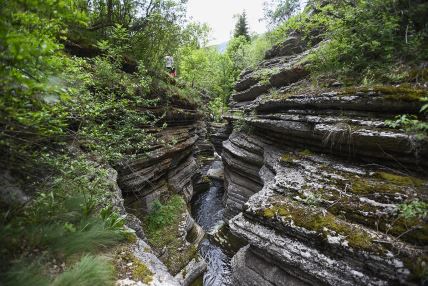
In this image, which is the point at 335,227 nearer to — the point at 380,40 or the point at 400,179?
the point at 400,179

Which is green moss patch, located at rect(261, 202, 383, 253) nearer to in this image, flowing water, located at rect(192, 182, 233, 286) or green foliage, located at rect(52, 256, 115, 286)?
green foliage, located at rect(52, 256, 115, 286)

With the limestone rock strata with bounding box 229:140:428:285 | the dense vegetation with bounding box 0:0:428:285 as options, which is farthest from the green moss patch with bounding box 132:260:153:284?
the limestone rock strata with bounding box 229:140:428:285

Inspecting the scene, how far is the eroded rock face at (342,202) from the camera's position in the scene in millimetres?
4035

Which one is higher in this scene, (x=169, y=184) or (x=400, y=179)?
(x=400, y=179)

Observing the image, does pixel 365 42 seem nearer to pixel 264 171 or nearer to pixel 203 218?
pixel 264 171

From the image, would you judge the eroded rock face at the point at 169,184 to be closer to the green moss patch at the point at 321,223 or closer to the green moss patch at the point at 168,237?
the green moss patch at the point at 168,237

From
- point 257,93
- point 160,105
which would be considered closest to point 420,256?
point 160,105

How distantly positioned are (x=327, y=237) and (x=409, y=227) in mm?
1349

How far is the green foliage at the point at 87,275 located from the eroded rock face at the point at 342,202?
3143mm

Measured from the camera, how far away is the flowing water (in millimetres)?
9719

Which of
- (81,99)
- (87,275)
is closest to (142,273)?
(87,275)

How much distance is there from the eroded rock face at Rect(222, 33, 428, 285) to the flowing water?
13.9ft

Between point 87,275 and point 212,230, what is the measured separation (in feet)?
33.1

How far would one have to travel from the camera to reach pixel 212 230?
505 inches
